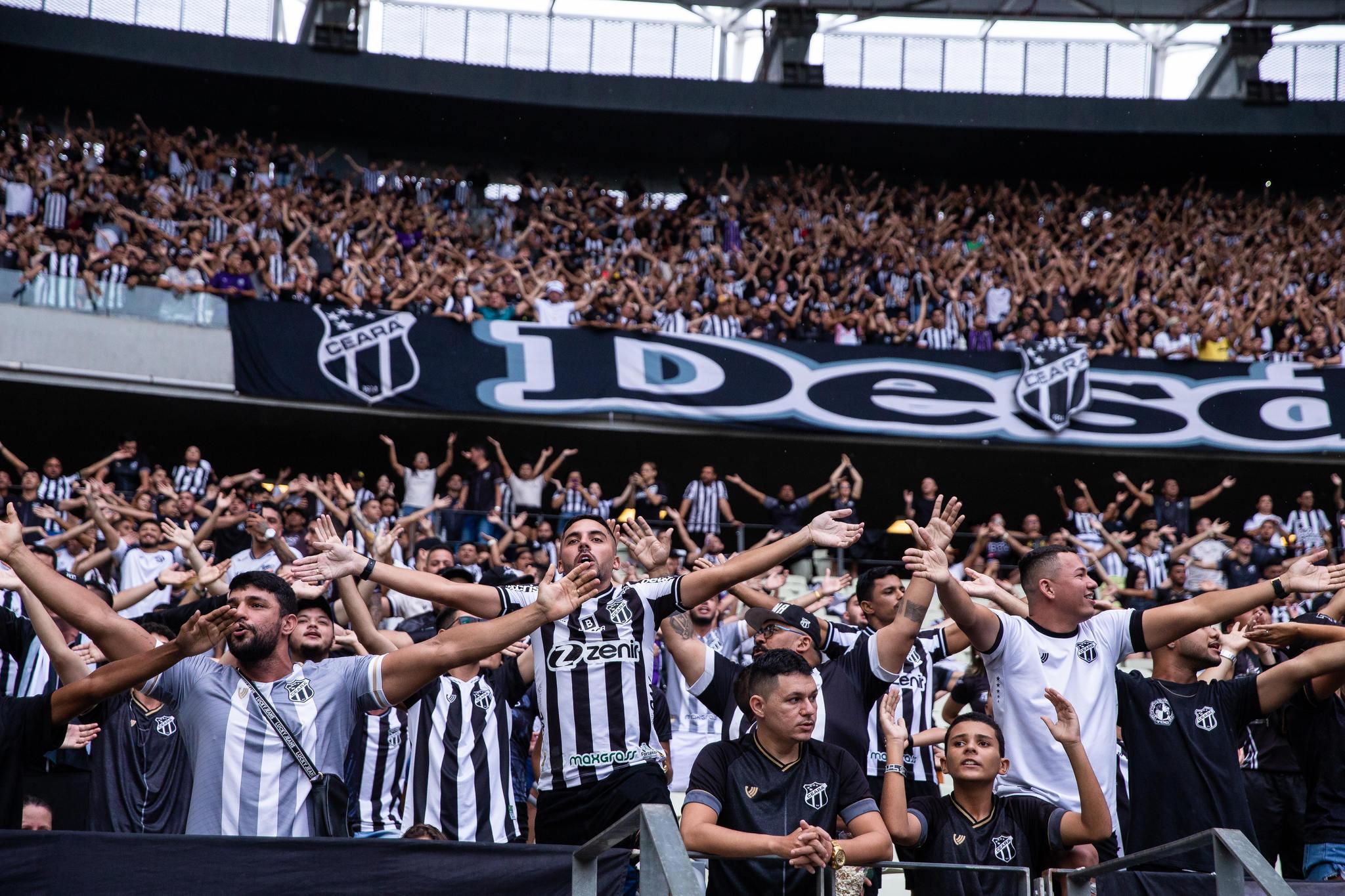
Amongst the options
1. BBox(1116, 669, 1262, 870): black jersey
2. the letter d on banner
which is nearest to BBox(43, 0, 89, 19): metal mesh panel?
the letter d on banner

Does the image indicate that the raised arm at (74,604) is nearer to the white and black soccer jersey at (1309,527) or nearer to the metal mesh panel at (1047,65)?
the white and black soccer jersey at (1309,527)

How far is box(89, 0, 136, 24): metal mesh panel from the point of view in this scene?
25125 mm

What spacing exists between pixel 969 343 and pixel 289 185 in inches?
452

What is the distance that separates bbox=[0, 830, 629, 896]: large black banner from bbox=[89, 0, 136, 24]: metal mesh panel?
24.4 m

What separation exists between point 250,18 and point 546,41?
5787 mm

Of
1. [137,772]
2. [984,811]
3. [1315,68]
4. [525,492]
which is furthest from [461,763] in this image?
[1315,68]

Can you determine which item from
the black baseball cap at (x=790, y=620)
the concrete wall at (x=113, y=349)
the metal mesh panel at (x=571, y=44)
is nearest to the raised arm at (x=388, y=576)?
the black baseball cap at (x=790, y=620)

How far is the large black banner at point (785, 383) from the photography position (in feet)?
61.6

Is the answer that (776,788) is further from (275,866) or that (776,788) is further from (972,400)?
(972,400)

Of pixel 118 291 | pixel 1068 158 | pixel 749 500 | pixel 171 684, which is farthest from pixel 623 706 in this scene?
pixel 1068 158

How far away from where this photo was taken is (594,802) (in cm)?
554

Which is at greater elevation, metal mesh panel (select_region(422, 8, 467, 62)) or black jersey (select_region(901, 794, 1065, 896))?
metal mesh panel (select_region(422, 8, 467, 62))

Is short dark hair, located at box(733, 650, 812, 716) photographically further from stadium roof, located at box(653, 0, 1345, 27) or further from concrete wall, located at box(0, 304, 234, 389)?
stadium roof, located at box(653, 0, 1345, 27)

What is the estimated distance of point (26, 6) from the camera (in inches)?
950
